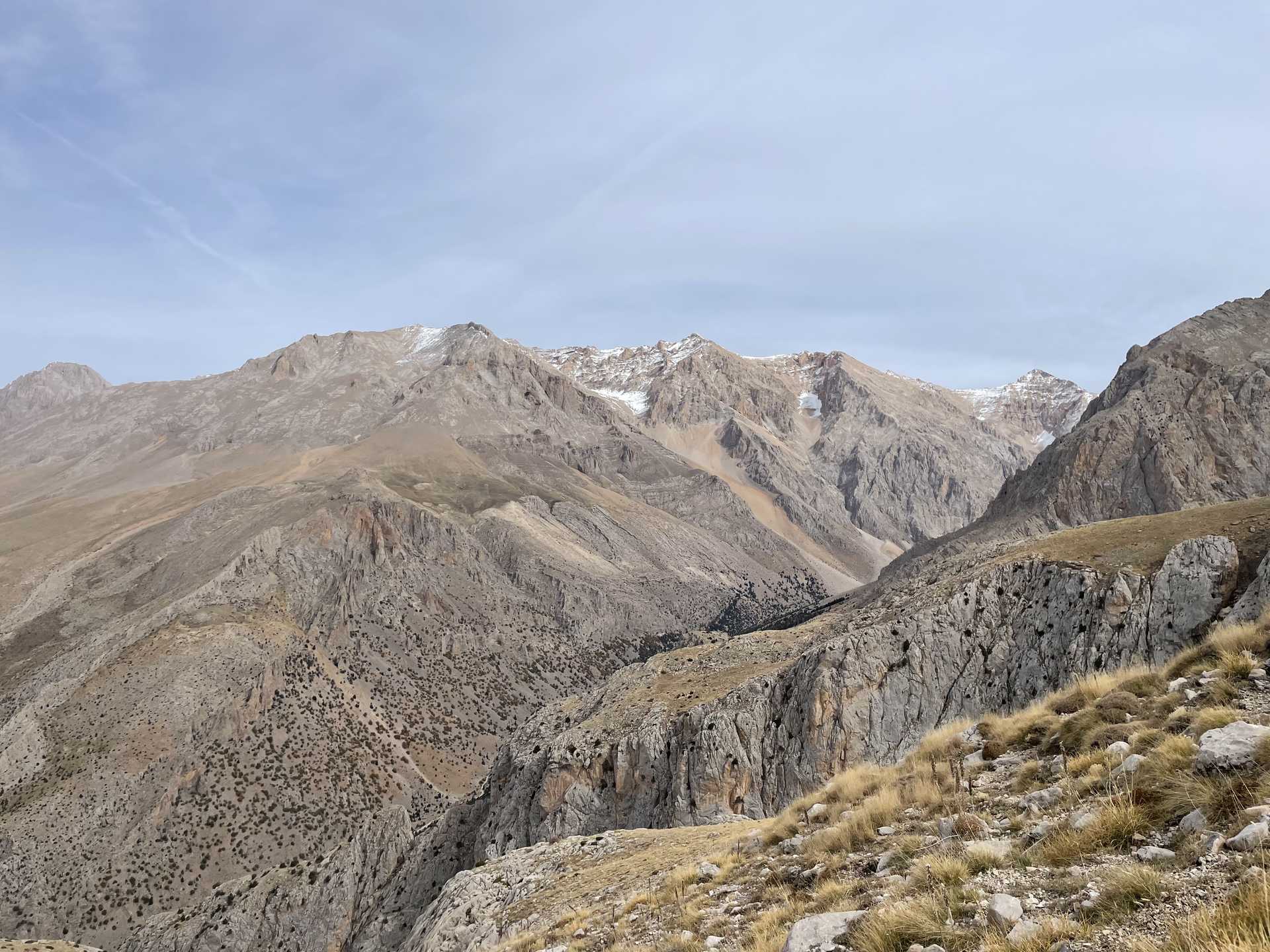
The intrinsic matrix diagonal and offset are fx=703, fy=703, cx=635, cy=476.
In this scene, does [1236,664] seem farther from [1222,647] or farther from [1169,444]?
[1169,444]

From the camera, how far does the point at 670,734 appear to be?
117 feet

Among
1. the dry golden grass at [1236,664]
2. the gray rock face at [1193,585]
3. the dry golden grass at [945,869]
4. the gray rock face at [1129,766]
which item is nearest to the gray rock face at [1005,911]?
the dry golden grass at [945,869]

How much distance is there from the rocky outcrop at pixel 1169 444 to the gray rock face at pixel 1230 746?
79.6 metres

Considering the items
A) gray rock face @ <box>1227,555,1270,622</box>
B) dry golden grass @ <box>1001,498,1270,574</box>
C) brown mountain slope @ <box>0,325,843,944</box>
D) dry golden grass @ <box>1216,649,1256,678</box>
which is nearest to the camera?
dry golden grass @ <box>1216,649,1256,678</box>

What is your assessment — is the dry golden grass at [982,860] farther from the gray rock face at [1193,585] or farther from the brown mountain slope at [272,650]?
the brown mountain slope at [272,650]

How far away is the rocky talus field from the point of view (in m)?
7.37

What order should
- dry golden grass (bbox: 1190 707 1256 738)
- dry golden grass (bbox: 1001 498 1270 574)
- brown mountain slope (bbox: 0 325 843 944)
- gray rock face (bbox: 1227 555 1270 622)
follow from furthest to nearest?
1. brown mountain slope (bbox: 0 325 843 944)
2. dry golden grass (bbox: 1001 498 1270 574)
3. gray rock face (bbox: 1227 555 1270 622)
4. dry golden grass (bbox: 1190 707 1256 738)

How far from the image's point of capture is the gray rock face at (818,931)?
6.83 meters

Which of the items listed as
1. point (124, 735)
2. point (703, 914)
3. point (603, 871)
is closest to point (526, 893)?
point (603, 871)

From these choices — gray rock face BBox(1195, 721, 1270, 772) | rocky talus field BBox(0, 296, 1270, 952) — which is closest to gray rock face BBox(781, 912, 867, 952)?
rocky talus field BBox(0, 296, 1270, 952)

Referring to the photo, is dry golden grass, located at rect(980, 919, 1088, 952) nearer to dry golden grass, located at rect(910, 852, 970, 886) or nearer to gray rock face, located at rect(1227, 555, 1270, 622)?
dry golden grass, located at rect(910, 852, 970, 886)

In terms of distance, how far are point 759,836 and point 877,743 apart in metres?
21.5

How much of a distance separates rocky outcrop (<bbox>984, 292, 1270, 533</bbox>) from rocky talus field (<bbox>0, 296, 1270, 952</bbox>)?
0.39 m

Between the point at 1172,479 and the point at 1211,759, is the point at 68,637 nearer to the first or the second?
the point at 1211,759
